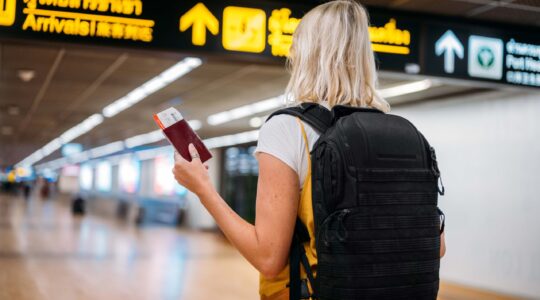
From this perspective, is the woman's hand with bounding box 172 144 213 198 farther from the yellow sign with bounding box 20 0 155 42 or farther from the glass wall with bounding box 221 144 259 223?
the glass wall with bounding box 221 144 259 223

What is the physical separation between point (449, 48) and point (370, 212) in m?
4.02

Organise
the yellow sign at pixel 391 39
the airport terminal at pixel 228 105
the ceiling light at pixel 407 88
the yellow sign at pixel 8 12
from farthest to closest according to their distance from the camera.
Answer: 1. the ceiling light at pixel 407 88
2. the yellow sign at pixel 391 39
3. the airport terminal at pixel 228 105
4. the yellow sign at pixel 8 12

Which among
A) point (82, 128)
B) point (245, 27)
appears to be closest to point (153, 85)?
point (245, 27)

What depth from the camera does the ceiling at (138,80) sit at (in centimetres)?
532

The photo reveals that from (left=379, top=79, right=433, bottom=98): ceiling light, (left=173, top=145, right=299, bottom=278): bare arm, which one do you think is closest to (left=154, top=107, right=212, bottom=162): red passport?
(left=173, top=145, right=299, bottom=278): bare arm

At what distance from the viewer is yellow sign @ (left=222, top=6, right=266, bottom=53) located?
14.6 ft

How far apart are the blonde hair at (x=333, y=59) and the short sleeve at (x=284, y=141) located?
10 centimetres

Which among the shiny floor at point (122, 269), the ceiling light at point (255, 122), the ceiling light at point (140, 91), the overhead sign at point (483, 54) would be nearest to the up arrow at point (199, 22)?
the ceiling light at point (140, 91)

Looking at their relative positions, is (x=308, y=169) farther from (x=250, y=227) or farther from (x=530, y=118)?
(x=530, y=118)

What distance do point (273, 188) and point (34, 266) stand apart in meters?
10.0

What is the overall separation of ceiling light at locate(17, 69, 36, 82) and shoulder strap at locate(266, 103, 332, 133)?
8.61 m

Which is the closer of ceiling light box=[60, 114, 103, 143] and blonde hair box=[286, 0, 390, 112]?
blonde hair box=[286, 0, 390, 112]

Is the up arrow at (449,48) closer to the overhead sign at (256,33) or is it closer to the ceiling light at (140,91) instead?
the overhead sign at (256,33)

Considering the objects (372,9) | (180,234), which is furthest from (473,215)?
(180,234)
